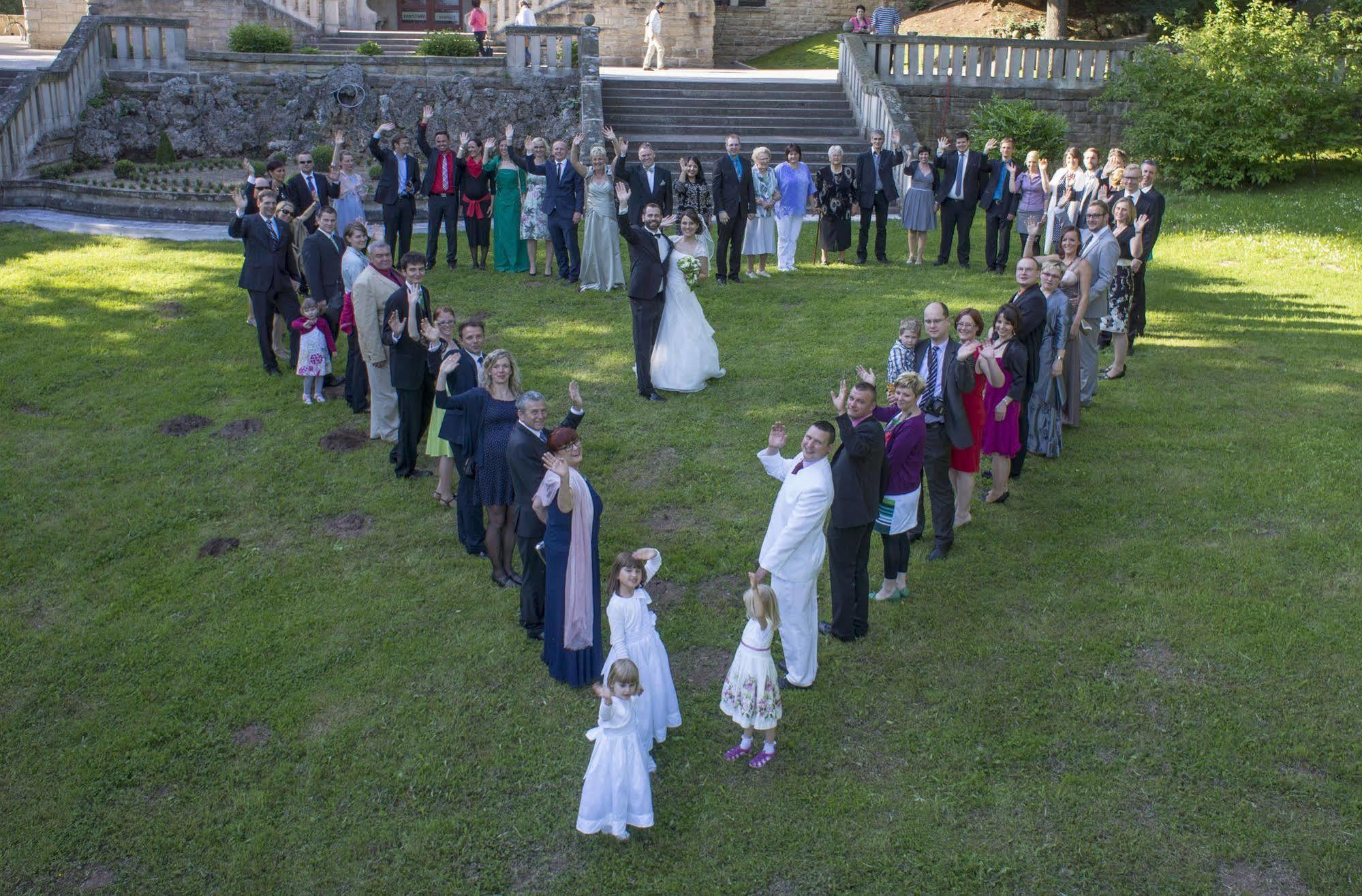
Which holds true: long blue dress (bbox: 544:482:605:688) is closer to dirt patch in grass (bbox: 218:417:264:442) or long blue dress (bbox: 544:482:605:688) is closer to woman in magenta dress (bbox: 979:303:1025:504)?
woman in magenta dress (bbox: 979:303:1025:504)

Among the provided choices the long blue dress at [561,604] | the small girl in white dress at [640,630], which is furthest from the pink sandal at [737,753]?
the long blue dress at [561,604]

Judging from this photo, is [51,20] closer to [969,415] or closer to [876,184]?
[876,184]

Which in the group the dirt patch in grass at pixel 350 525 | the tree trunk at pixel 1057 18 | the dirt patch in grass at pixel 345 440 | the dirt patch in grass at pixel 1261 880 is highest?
the tree trunk at pixel 1057 18

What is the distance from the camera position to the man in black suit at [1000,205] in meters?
15.3

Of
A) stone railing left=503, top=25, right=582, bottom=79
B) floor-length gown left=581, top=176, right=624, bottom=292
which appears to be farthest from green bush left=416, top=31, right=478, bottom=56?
floor-length gown left=581, top=176, right=624, bottom=292

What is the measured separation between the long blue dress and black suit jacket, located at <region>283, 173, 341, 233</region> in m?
7.44

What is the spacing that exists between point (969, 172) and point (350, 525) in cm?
1032

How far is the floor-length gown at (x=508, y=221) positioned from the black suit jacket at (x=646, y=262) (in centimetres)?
470

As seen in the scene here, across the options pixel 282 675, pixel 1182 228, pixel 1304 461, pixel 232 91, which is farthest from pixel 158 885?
pixel 232 91

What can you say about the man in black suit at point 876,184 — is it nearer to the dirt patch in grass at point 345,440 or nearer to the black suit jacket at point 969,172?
the black suit jacket at point 969,172

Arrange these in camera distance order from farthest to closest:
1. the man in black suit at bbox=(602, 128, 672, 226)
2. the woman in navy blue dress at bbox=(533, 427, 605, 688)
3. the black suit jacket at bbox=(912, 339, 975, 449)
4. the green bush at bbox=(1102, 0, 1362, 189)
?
the green bush at bbox=(1102, 0, 1362, 189) → the man in black suit at bbox=(602, 128, 672, 226) → the black suit jacket at bbox=(912, 339, 975, 449) → the woman in navy blue dress at bbox=(533, 427, 605, 688)

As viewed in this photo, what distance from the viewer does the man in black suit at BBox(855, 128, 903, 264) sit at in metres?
16.0

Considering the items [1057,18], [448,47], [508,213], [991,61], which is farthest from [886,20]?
[508,213]

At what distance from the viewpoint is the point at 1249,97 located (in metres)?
19.2
